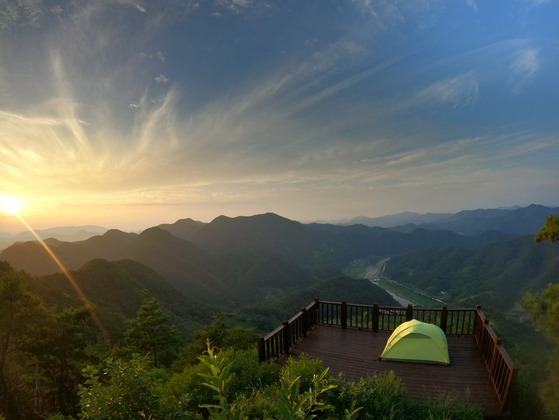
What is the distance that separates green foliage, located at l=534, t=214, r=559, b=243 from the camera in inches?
248

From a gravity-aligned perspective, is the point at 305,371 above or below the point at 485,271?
above

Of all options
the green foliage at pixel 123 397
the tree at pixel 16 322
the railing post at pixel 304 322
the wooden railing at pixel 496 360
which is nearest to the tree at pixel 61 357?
the tree at pixel 16 322

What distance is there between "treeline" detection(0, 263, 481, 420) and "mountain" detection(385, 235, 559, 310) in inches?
3545

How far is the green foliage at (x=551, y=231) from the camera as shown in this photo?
248 inches

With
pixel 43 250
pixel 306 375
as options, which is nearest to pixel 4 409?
pixel 306 375

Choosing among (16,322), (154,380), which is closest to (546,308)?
(154,380)

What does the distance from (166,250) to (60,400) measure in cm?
11840

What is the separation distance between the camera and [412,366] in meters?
7.02

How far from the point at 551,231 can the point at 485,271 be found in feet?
454

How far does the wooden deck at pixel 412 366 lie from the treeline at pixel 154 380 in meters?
0.89

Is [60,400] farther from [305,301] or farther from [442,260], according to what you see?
[442,260]

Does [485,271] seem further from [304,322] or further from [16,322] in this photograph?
[16,322]

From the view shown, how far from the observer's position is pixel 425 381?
21.1 feet

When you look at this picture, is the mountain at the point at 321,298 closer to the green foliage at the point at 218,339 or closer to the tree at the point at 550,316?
the green foliage at the point at 218,339
